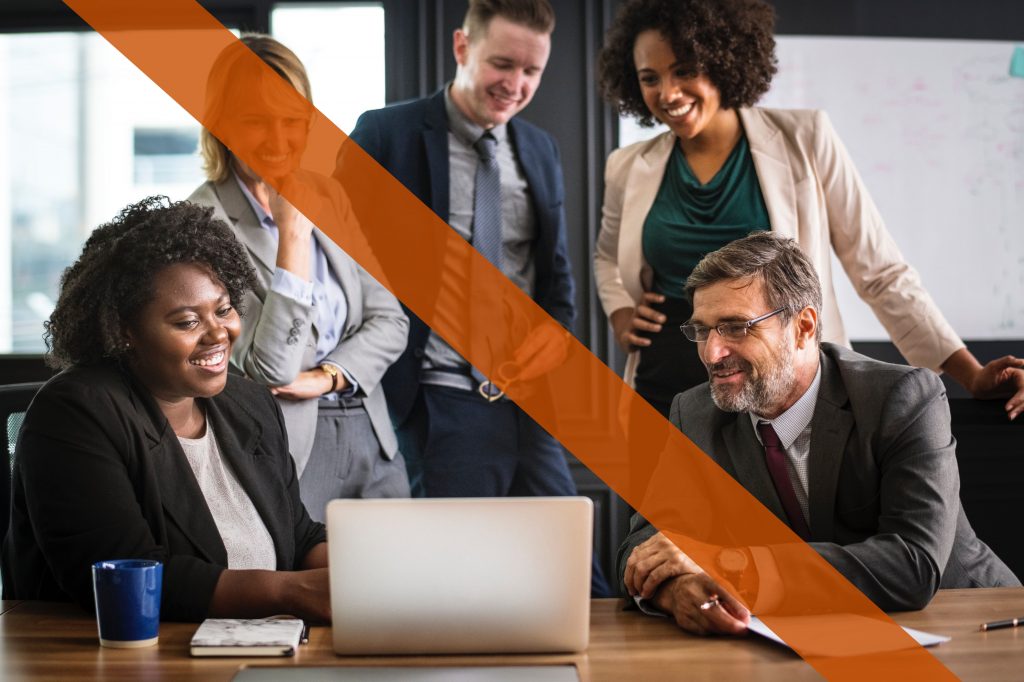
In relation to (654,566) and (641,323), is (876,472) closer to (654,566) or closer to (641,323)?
(654,566)

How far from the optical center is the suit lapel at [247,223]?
8.45ft

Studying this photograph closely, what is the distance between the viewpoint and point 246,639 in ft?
4.56

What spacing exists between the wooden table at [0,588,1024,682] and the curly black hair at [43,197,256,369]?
0.49 metres

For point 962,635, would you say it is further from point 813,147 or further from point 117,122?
point 117,122

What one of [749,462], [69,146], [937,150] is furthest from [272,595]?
[937,150]

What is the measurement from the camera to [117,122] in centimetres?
400

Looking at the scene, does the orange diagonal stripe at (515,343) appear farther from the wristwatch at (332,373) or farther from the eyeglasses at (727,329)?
the wristwatch at (332,373)

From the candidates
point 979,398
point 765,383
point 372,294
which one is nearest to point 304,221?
point 372,294

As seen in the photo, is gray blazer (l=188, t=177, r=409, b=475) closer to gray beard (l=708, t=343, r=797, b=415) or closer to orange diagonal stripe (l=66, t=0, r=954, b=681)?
orange diagonal stripe (l=66, t=0, r=954, b=681)

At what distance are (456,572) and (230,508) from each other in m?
0.70

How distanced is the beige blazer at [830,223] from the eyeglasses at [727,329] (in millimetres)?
599

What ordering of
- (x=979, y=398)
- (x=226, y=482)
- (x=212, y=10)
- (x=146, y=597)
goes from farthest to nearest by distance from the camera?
(x=212, y=10) → (x=979, y=398) → (x=226, y=482) → (x=146, y=597)

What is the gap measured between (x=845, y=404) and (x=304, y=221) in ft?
4.27

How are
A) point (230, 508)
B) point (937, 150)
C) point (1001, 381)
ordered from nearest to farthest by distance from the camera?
point (230, 508)
point (1001, 381)
point (937, 150)
